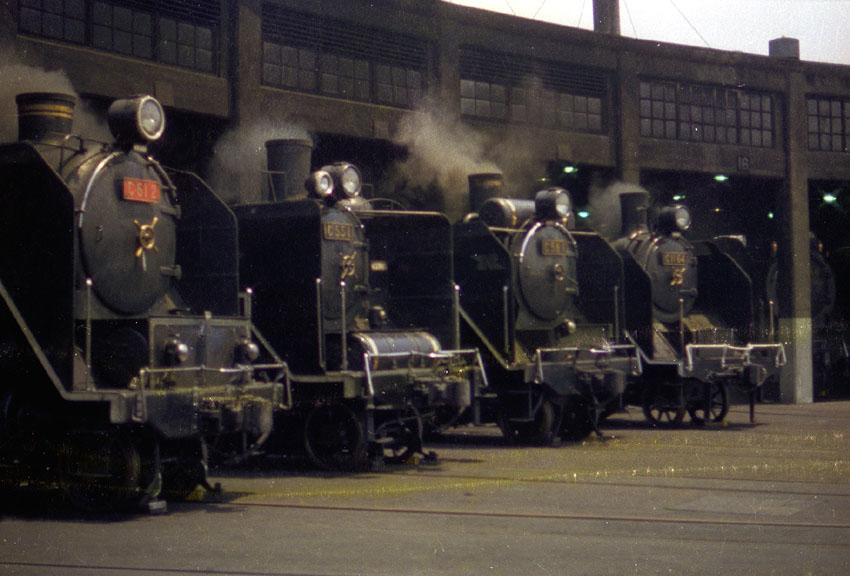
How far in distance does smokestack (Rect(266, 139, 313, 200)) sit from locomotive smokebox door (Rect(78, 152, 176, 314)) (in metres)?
3.17

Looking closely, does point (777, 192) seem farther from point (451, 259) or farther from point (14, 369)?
point (14, 369)

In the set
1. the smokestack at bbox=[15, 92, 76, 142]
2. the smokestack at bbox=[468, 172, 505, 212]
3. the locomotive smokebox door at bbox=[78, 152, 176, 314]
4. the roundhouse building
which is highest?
the roundhouse building

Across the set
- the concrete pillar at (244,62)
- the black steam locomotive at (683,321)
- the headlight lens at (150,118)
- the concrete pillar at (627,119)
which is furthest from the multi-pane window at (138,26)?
the concrete pillar at (627,119)

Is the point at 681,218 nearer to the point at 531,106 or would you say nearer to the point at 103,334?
the point at 531,106

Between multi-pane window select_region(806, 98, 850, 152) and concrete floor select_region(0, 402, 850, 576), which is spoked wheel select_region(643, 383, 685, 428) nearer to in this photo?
concrete floor select_region(0, 402, 850, 576)

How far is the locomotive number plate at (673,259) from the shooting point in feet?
61.7

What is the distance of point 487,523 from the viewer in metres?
8.26

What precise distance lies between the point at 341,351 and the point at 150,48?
6.97 metres

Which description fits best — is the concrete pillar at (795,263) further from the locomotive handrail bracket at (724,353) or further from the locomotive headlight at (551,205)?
the locomotive headlight at (551,205)

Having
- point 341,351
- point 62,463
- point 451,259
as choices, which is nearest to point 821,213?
point 451,259

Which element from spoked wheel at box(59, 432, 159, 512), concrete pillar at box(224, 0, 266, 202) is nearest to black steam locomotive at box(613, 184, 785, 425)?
concrete pillar at box(224, 0, 266, 202)

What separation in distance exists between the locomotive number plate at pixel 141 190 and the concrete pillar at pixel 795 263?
19.6m

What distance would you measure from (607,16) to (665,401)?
14587mm

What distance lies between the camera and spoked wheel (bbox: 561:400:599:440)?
15969mm
